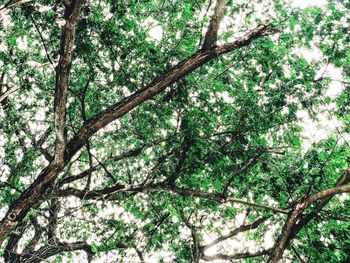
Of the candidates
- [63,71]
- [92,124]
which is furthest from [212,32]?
[92,124]

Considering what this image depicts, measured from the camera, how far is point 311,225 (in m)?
5.93

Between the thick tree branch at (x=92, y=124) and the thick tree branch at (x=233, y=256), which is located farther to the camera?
the thick tree branch at (x=233, y=256)

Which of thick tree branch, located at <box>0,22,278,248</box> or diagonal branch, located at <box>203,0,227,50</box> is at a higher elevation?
diagonal branch, located at <box>203,0,227,50</box>

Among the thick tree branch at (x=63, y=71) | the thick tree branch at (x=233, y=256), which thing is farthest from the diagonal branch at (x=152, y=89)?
the thick tree branch at (x=233, y=256)

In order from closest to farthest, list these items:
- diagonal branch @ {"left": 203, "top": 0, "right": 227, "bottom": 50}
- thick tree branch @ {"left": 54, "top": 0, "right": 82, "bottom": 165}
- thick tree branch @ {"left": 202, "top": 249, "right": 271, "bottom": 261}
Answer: thick tree branch @ {"left": 54, "top": 0, "right": 82, "bottom": 165}
diagonal branch @ {"left": 203, "top": 0, "right": 227, "bottom": 50}
thick tree branch @ {"left": 202, "top": 249, "right": 271, "bottom": 261}

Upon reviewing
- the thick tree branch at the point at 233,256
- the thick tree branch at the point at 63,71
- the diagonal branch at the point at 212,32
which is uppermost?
the diagonal branch at the point at 212,32

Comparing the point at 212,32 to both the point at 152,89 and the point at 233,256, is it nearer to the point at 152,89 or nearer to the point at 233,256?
the point at 152,89

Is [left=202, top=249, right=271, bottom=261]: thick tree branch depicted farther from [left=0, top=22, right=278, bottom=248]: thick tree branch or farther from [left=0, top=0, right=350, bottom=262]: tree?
[left=0, top=22, right=278, bottom=248]: thick tree branch

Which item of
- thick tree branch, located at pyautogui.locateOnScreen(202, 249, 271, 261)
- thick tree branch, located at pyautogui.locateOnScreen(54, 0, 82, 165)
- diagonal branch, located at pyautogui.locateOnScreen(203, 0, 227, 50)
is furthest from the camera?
thick tree branch, located at pyautogui.locateOnScreen(202, 249, 271, 261)

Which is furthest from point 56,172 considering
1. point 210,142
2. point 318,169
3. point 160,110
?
point 318,169

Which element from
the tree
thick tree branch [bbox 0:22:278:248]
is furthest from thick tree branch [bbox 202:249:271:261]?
thick tree branch [bbox 0:22:278:248]

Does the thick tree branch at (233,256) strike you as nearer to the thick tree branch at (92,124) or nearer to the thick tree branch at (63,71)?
the thick tree branch at (92,124)

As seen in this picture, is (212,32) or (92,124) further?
(92,124)

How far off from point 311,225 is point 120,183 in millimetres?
3553
